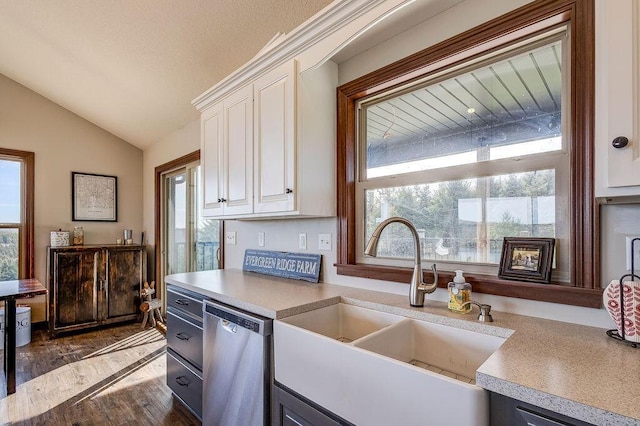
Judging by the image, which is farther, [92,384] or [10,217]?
[10,217]

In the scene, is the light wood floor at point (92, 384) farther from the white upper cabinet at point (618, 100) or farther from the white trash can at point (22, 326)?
the white upper cabinet at point (618, 100)

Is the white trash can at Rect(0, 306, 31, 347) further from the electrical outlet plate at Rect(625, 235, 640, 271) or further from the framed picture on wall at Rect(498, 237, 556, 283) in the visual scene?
the electrical outlet plate at Rect(625, 235, 640, 271)

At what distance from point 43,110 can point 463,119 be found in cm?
480

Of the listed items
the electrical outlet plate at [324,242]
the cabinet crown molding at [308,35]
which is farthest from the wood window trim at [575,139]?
the electrical outlet plate at [324,242]

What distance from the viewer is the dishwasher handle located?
140 centimetres

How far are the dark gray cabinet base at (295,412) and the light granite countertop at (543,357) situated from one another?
309 millimetres

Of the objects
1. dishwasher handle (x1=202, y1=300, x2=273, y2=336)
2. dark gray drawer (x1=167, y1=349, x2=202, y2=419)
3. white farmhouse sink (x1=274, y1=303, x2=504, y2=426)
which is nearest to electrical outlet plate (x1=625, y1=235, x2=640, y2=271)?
white farmhouse sink (x1=274, y1=303, x2=504, y2=426)

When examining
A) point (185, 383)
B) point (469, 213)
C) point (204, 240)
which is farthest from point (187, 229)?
point (469, 213)

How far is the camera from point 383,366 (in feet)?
3.18

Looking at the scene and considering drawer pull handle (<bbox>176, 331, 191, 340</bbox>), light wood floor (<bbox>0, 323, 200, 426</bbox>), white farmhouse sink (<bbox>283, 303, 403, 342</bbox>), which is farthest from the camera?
light wood floor (<bbox>0, 323, 200, 426</bbox>)

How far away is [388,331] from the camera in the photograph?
1291mm

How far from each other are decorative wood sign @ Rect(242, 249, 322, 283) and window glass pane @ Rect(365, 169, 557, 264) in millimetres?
464

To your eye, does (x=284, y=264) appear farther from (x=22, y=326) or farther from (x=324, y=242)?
(x=22, y=326)

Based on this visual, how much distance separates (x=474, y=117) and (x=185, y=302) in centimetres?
195
